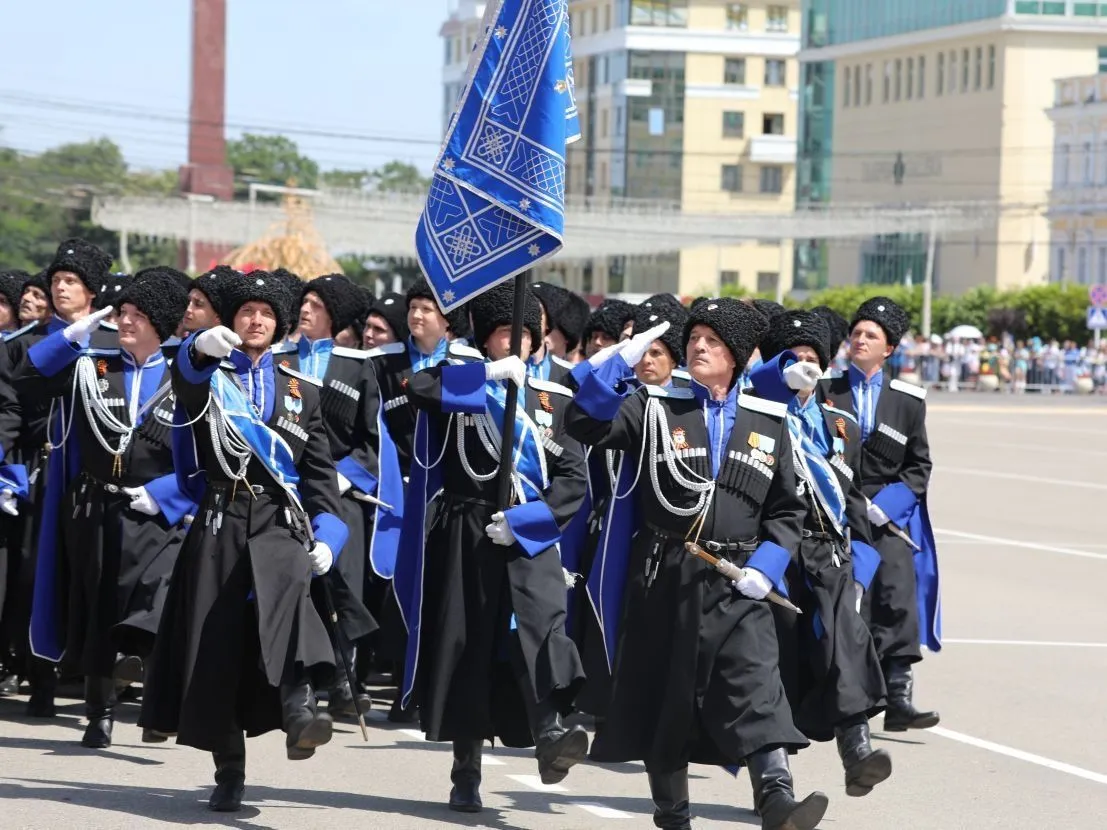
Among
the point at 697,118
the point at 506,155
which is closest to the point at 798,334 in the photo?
the point at 506,155

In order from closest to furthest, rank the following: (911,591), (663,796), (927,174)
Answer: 1. (663,796)
2. (911,591)
3. (927,174)

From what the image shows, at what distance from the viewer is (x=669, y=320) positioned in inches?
402

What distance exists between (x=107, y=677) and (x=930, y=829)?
11.3 feet

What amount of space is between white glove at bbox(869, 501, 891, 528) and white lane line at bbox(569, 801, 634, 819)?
2.38 meters

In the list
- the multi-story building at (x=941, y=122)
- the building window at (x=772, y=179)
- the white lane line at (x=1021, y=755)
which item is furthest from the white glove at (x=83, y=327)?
the building window at (x=772, y=179)

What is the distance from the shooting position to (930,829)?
9.28m

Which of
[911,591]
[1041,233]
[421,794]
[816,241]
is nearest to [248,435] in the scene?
[421,794]

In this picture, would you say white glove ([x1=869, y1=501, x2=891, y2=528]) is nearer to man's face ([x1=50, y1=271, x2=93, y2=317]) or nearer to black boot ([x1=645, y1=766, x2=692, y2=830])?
black boot ([x1=645, y1=766, x2=692, y2=830])

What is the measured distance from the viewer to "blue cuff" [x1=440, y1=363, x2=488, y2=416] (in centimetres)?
917

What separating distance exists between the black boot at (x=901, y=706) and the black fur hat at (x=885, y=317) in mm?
1454

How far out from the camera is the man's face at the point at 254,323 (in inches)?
362

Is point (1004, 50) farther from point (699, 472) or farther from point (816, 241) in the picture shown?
point (699, 472)

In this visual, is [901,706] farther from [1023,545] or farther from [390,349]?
[1023,545]

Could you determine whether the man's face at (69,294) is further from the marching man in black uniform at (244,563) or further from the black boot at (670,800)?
the black boot at (670,800)
